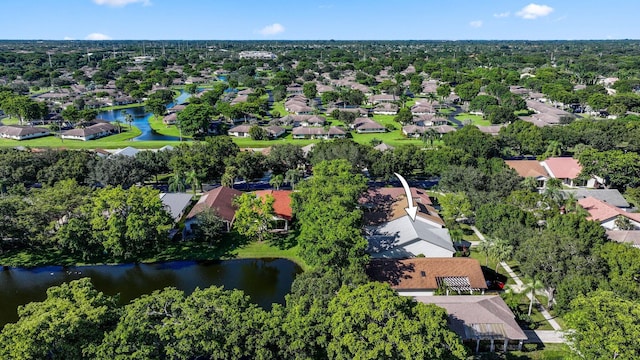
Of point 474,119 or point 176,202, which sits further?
point 474,119

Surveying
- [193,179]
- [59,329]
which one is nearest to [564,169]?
[193,179]

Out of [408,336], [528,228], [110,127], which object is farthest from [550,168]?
[110,127]

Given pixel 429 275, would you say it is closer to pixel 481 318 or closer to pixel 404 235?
pixel 404 235

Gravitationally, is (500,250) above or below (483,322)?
above

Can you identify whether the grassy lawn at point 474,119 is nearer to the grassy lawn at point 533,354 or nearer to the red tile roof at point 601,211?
the red tile roof at point 601,211

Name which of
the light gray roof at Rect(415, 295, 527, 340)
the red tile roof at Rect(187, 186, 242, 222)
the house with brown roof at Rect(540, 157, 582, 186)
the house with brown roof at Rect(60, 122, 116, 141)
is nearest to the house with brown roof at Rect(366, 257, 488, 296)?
the light gray roof at Rect(415, 295, 527, 340)

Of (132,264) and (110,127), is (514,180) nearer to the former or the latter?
(132,264)
